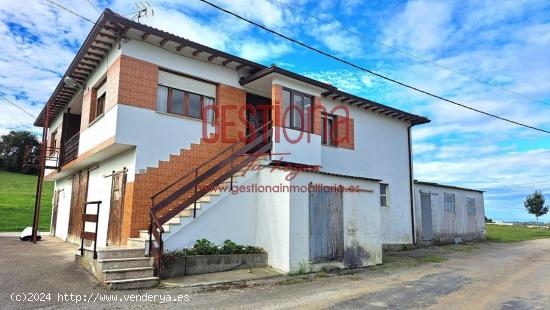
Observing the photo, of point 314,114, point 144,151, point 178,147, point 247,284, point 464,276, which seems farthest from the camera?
point 314,114

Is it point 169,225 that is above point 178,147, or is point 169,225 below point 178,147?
below

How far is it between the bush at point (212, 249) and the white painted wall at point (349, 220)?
4.11 ft

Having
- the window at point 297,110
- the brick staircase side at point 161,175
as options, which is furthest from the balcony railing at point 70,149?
the window at point 297,110

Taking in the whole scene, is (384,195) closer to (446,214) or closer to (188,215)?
(446,214)

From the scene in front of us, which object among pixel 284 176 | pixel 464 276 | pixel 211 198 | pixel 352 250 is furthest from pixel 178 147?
pixel 464 276

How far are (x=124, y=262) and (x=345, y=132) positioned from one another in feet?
36.7

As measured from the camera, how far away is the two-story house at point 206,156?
10.7 meters

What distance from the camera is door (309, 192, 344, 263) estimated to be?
35.6ft

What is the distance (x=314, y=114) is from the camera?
47.1ft

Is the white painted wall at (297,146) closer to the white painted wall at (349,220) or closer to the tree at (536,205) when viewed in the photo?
the white painted wall at (349,220)

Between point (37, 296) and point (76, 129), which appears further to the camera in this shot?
point (76, 129)

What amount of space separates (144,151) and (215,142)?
103 inches

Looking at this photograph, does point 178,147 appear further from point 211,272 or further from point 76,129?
point 76,129

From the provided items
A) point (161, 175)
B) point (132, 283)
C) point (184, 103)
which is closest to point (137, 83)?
point (184, 103)
